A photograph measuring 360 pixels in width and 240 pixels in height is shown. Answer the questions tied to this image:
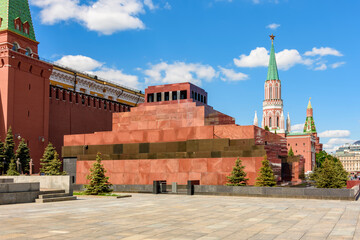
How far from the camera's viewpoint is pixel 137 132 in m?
29.7

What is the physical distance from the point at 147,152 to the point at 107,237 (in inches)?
746

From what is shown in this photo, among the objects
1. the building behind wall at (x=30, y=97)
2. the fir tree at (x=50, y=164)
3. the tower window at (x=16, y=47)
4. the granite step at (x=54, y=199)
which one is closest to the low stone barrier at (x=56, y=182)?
the granite step at (x=54, y=199)

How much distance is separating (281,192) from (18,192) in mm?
13374

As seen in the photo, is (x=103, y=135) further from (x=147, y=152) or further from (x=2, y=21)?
(x=2, y=21)

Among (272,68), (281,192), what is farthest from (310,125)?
(281,192)

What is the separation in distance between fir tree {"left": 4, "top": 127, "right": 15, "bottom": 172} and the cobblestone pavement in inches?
1032

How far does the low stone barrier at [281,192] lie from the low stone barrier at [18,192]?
9.50 meters

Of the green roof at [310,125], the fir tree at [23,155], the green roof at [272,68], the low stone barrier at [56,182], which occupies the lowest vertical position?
the low stone barrier at [56,182]

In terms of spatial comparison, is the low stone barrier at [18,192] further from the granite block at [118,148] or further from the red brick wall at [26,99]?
the red brick wall at [26,99]

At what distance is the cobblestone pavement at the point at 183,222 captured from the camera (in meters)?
10.1

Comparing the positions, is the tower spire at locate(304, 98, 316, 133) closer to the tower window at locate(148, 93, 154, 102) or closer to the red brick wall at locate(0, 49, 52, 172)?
the red brick wall at locate(0, 49, 52, 172)

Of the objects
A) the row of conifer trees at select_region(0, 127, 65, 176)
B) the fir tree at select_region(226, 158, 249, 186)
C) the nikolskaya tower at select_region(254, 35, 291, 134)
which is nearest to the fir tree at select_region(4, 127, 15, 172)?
the row of conifer trees at select_region(0, 127, 65, 176)

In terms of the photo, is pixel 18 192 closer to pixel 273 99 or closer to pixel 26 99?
pixel 26 99

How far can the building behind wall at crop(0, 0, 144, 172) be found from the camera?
140 feet
